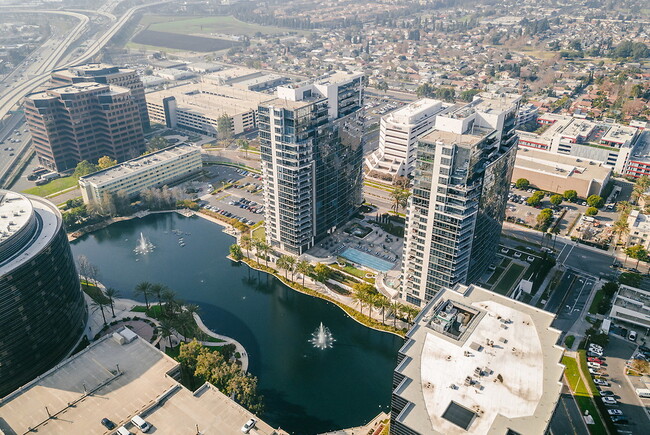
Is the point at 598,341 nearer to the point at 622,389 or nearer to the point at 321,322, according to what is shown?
the point at 622,389

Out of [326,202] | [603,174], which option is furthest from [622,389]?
[603,174]

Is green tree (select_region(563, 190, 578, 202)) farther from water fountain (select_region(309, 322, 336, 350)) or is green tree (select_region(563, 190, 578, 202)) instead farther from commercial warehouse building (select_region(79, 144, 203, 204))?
commercial warehouse building (select_region(79, 144, 203, 204))

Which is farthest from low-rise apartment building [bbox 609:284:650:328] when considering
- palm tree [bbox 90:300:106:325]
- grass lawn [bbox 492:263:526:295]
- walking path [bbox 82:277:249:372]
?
palm tree [bbox 90:300:106:325]

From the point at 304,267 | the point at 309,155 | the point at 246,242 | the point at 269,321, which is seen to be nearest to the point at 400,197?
the point at 309,155

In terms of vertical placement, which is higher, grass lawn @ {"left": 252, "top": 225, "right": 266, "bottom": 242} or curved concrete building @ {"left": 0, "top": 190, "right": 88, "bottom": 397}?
curved concrete building @ {"left": 0, "top": 190, "right": 88, "bottom": 397}

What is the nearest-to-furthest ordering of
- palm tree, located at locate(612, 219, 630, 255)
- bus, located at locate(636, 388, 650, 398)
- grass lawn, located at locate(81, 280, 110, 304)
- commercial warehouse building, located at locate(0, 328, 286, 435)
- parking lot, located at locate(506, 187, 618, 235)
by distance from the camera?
commercial warehouse building, located at locate(0, 328, 286, 435)
bus, located at locate(636, 388, 650, 398)
grass lawn, located at locate(81, 280, 110, 304)
palm tree, located at locate(612, 219, 630, 255)
parking lot, located at locate(506, 187, 618, 235)

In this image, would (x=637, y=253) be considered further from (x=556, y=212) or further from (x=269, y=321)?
(x=269, y=321)

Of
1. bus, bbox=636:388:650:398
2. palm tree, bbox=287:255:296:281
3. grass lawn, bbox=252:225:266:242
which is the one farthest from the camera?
grass lawn, bbox=252:225:266:242
